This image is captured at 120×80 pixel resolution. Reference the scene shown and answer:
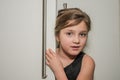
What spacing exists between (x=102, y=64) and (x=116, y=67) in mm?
107

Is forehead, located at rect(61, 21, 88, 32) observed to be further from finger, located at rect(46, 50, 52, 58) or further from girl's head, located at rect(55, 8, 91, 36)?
finger, located at rect(46, 50, 52, 58)

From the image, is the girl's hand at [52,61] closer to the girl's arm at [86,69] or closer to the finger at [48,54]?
the finger at [48,54]

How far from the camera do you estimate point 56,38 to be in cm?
81

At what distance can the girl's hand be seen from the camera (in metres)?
0.77

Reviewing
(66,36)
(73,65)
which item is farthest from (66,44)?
(73,65)

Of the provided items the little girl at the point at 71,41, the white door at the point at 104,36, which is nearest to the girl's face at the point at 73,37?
the little girl at the point at 71,41

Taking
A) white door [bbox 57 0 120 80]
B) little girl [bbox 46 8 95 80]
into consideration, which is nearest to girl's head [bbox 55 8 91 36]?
little girl [bbox 46 8 95 80]

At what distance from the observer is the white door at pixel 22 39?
2.52 ft

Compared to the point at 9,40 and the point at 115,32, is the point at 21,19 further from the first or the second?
the point at 115,32

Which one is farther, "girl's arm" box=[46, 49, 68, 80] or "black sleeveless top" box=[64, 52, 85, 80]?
"black sleeveless top" box=[64, 52, 85, 80]

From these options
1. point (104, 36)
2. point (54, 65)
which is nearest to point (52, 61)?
point (54, 65)

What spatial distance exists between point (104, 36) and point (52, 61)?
443 mm

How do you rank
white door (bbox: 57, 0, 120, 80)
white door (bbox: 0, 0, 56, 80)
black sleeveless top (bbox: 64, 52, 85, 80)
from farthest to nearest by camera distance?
white door (bbox: 57, 0, 120, 80), black sleeveless top (bbox: 64, 52, 85, 80), white door (bbox: 0, 0, 56, 80)

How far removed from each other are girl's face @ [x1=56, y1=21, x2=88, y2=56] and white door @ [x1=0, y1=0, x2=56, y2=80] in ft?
0.24
